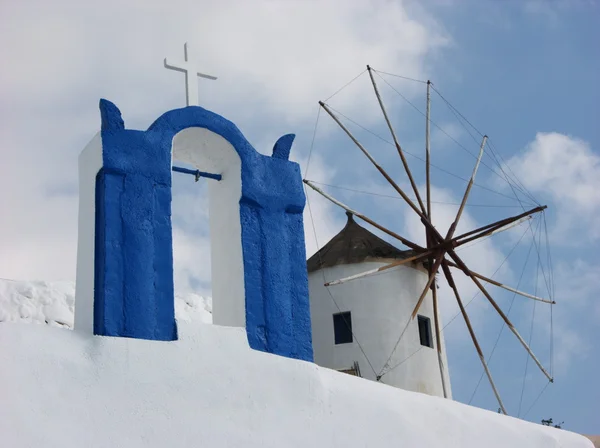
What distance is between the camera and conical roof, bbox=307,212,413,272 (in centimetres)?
1077

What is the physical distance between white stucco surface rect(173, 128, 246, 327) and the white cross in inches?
10.4

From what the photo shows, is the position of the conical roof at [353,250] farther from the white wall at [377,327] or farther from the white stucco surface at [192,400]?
the white stucco surface at [192,400]

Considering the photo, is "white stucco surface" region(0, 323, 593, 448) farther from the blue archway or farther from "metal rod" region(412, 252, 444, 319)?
"metal rod" region(412, 252, 444, 319)

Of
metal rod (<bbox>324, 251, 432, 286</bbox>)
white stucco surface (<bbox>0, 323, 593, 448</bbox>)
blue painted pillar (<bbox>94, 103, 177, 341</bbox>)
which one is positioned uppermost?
metal rod (<bbox>324, 251, 432, 286</bbox>)

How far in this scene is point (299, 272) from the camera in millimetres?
6480

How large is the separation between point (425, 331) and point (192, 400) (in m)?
5.69

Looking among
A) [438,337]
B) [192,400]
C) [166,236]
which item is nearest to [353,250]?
[438,337]

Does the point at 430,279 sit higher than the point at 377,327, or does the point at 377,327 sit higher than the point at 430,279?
the point at 430,279

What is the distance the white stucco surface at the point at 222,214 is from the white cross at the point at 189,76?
26 centimetres

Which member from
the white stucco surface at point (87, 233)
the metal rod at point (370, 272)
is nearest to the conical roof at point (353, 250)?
the metal rod at point (370, 272)

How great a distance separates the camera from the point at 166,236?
593 centimetres

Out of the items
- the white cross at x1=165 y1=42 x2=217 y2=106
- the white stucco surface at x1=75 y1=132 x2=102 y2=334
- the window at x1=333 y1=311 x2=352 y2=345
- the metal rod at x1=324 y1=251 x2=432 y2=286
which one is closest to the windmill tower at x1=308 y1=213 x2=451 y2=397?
the window at x1=333 y1=311 x2=352 y2=345

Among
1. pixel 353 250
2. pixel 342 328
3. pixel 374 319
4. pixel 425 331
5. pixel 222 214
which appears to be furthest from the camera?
pixel 353 250

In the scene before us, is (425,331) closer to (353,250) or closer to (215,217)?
(353,250)
